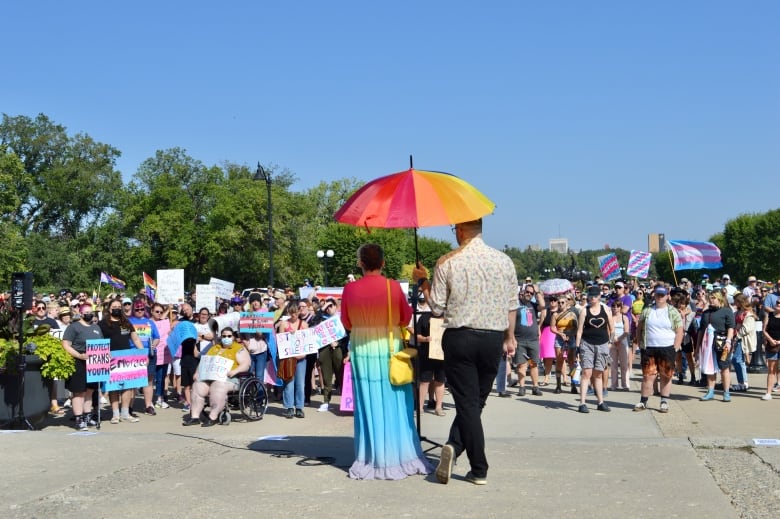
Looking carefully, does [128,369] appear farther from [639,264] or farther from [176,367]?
[639,264]

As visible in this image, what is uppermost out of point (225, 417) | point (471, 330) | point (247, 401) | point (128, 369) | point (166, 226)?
point (166, 226)

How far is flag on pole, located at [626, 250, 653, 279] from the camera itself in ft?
101

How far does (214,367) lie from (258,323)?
1.88 meters

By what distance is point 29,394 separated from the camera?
11.3 m

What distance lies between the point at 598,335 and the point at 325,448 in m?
5.24

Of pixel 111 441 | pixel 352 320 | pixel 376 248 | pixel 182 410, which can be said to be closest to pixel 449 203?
pixel 376 248

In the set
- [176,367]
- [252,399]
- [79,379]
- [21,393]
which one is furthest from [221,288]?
[21,393]

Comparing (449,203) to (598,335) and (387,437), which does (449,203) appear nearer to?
(387,437)

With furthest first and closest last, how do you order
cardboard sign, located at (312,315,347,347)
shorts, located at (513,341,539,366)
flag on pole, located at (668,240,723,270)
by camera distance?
flag on pole, located at (668,240,723,270), shorts, located at (513,341,539,366), cardboard sign, located at (312,315,347,347)

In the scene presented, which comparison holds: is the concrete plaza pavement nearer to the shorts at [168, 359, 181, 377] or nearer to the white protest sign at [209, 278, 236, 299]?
the shorts at [168, 359, 181, 377]

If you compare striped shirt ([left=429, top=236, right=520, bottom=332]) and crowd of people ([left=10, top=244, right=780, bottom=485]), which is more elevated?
striped shirt ([left=429, top=236, right=520, bottom=332])

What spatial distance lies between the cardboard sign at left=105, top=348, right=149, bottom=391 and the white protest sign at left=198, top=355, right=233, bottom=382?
1.00 meters

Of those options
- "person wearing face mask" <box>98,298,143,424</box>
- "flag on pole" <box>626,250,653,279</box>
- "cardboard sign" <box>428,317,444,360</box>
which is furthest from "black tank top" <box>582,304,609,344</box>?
"flag on pole" <box>626,250,653,279</box>

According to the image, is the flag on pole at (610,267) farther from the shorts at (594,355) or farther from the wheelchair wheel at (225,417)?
the wheelchair wheel at (225,417)
